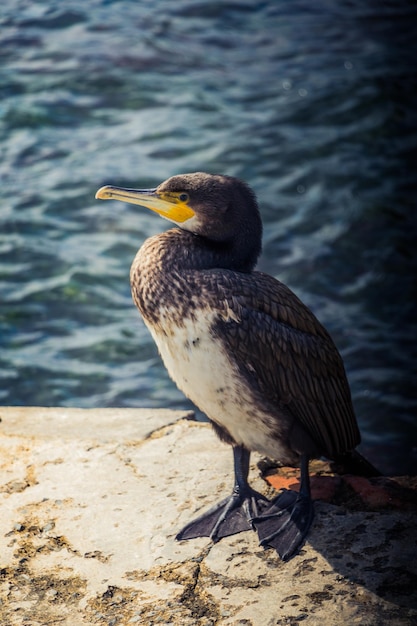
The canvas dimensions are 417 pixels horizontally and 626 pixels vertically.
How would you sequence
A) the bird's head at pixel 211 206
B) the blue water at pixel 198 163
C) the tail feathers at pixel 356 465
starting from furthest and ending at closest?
the blue water at pixel 198 163
the tail feathers at pixel 356 465
the bird's head at pixel 211 206

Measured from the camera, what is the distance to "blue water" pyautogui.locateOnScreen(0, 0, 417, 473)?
6.55m

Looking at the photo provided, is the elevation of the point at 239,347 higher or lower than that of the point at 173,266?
lower

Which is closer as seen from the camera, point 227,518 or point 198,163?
point 227,518

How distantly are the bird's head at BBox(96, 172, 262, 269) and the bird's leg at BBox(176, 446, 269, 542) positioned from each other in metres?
0.84

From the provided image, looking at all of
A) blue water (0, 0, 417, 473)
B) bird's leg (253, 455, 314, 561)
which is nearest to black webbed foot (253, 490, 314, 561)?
bird's leg (253, 455, 314, 561)

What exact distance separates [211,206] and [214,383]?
72 cm

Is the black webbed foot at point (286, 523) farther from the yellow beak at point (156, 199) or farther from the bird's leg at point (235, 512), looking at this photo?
the yellow beak at point (156, 199)

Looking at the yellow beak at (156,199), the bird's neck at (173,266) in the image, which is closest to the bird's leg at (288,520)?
the bird's neck at (173,266)

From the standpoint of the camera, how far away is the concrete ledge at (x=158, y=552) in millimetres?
3178

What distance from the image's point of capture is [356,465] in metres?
4.09

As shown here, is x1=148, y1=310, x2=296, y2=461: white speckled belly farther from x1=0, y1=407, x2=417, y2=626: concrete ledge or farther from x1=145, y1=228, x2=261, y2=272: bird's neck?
x1=0, y1=407, x2=417, y2=626: concrete ledge

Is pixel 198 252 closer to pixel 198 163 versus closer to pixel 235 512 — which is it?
pixel 235 512

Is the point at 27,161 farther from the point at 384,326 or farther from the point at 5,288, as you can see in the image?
the point at 384,326

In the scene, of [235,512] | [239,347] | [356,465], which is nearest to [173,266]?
[239,347]
